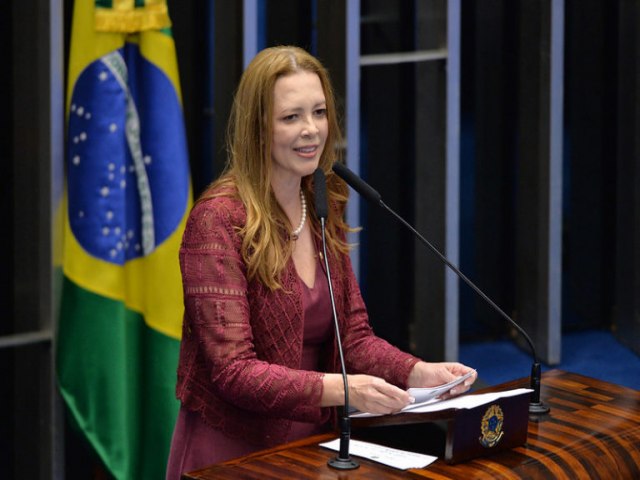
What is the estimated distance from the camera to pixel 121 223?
3.57 meters

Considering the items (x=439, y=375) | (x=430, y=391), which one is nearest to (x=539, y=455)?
(x=430, y=391)

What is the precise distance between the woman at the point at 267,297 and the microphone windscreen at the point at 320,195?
9 cm

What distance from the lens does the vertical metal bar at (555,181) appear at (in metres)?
4.55

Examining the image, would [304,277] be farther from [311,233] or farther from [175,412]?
[175,412]

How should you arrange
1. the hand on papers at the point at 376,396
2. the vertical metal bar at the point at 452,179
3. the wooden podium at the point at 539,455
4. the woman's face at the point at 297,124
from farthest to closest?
the vertical metal bar at the point at 452,179 < the woman's face at the point at 297,124 < the hand on papers at the point at 376,396 < the wooden podium at the point at 539,455

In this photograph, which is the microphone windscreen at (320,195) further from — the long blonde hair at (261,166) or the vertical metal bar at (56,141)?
the vertical metal bar at (56,141)

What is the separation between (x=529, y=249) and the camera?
4.76 meters

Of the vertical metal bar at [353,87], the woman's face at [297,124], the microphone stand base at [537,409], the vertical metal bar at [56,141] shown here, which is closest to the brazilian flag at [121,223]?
the vertical metal bar at [56,141]

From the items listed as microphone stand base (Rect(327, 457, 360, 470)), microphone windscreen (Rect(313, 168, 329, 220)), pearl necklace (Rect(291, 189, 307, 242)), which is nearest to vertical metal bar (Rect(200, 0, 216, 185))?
pearl necklace (Rect(291, 189, 307, 242))

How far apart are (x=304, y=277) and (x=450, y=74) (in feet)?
7.21

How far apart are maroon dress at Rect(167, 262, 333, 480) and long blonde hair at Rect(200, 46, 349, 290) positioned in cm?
11

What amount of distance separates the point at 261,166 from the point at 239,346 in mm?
396

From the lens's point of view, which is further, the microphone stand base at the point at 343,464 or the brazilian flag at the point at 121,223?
the brazilian flag at the point at 121,223

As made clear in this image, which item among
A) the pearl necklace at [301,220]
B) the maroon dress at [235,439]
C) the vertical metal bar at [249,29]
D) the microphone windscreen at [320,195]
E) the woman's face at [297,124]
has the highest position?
the vertical metal bar at [249,29]
